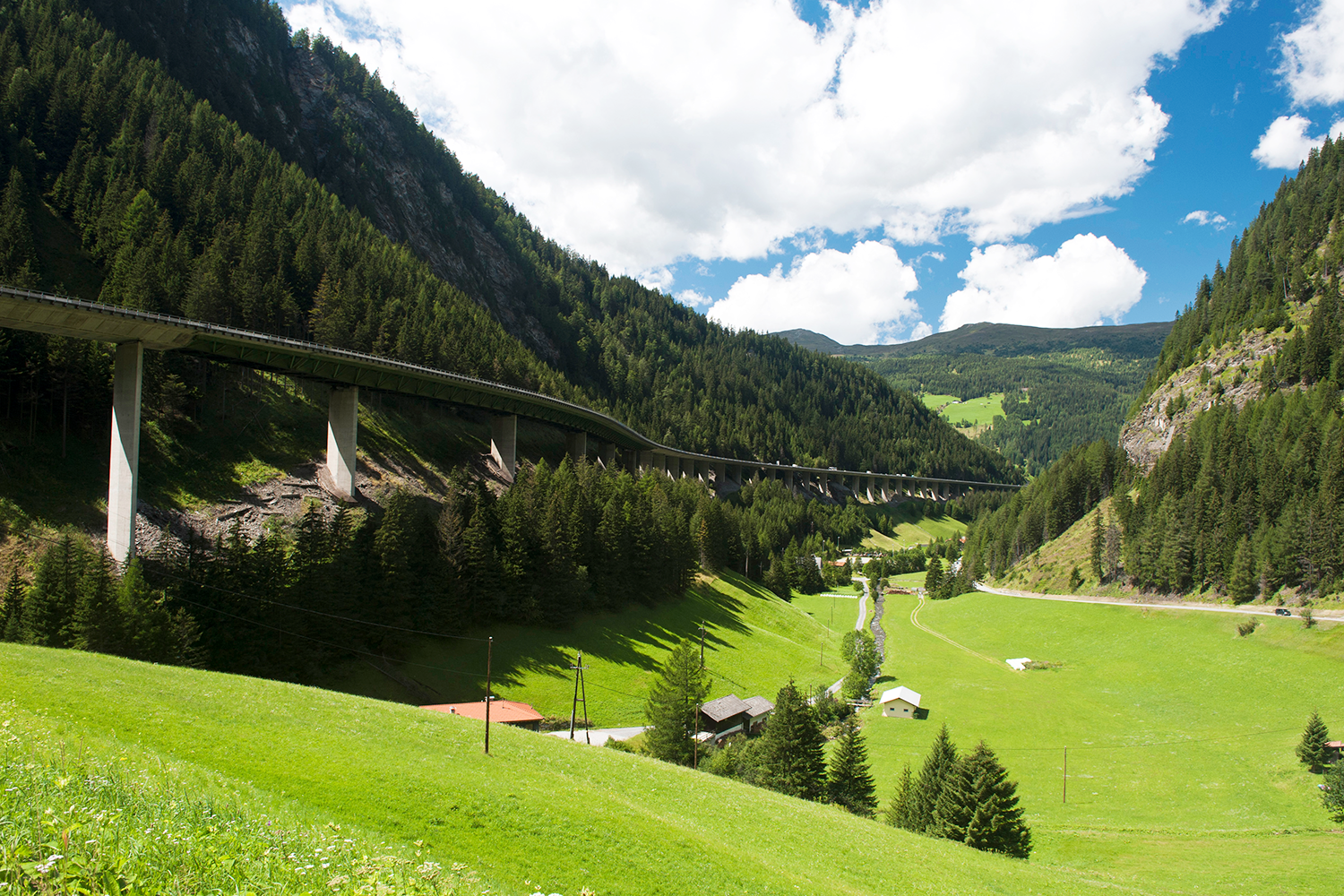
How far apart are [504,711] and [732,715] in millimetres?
20617

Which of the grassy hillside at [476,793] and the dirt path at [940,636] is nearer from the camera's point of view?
the grassy hillside at [476,793]

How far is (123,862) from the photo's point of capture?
5773mm

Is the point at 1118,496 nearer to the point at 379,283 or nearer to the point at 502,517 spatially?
the point at 502,517

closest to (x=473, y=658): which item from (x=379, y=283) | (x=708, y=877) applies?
(x=708, y=877)

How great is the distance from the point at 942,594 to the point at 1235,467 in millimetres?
52438

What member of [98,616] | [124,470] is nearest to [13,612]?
[98,616]

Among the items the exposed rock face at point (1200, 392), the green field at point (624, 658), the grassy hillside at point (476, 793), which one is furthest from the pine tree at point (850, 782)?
the exposed rock face at point (1200, 392)

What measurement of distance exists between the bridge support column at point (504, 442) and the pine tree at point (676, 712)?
49883 millimetres

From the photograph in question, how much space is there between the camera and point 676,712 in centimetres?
4594

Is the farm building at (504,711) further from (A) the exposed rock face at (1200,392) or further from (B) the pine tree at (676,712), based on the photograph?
(A) the exposed rock face at (1200,392)

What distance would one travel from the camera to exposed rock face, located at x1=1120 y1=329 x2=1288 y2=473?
143 m

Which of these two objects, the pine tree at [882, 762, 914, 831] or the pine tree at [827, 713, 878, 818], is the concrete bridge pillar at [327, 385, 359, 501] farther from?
the pine tree at [882, 762, 914, 831]

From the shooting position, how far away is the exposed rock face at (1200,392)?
469 ft

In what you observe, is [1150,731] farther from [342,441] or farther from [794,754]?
[342,441]
